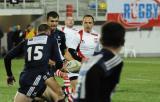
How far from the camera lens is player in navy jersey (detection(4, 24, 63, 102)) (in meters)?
10.2

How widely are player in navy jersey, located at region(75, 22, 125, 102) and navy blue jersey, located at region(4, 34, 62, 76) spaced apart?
4.17m

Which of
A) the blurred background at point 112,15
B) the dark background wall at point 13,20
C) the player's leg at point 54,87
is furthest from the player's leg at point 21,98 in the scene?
the dark background wall at point 13,20

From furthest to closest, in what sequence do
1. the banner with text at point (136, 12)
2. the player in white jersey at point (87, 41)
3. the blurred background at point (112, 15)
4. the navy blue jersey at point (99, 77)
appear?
1. the banner with text at point (136, 12)
2. the blurred background at point (112, 15)
3. the player in white jersey at point (87, 41)
4. the navy blue jersey at point (99, 77)

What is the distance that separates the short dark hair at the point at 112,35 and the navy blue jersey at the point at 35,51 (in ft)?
14.2

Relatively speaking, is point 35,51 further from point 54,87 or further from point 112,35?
point 112,35

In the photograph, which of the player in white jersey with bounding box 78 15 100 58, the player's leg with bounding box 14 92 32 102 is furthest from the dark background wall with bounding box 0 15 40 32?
the player's leg with bounding box 14 92 32 102

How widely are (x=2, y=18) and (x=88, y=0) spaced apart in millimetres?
6690

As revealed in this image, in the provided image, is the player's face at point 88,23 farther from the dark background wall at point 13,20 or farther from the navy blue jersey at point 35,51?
the dark background wall at point 13,20

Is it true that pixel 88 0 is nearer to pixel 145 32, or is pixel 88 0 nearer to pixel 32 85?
pixel 145 32

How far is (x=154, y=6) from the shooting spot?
44750mm

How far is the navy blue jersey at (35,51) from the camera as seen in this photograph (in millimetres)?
10297

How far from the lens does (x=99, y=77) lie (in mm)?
5941

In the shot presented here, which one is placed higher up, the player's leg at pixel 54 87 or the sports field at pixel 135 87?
the player's leg at pixel 54 87

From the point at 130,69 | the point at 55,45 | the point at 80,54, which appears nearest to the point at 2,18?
the point at 130,69
